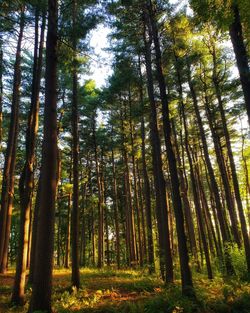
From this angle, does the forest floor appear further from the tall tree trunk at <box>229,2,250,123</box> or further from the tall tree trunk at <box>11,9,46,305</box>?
the tall tree trunk at <box>229,2,250,123</box>

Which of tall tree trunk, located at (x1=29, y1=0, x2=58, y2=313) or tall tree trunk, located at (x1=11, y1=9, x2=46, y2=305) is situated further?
tall tree trunk, located at (x1=11, y1=9, x2=46, y2=305)

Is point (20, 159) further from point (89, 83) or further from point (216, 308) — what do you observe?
point (216, 308)

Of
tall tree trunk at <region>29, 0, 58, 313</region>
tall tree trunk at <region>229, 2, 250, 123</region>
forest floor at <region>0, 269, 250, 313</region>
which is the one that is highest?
tall tree trunk at <region>229, 2, 250, 123</region>

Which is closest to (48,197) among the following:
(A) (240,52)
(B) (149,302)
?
(B) (149,302)

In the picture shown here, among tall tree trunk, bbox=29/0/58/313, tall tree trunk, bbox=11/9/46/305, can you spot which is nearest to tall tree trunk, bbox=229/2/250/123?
tall tree trunk, bbox=29/0/58/313

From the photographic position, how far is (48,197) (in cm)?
701

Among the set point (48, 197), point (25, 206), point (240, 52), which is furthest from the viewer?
point (25, 206)

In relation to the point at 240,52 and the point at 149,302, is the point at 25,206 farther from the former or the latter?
the point at 240,52

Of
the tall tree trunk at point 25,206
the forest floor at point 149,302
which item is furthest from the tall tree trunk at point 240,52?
the tall tree trunk at point 25,206

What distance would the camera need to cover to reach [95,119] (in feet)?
76.8

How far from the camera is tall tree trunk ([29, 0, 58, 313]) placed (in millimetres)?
6547

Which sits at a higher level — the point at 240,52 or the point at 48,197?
the point at 240,52

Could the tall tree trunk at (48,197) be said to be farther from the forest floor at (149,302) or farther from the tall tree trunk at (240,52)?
the tall tree trunk at (240,52)

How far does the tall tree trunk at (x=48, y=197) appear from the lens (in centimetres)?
655
